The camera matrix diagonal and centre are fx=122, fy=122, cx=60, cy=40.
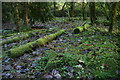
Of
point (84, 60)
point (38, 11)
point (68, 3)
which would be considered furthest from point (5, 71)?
point (68, 3)

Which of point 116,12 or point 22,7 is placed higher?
point 22,7

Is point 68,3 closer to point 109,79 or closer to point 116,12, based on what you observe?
point 116,12

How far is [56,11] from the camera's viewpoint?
85.0ft

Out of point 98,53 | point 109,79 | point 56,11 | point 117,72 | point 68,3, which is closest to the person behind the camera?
point 109,79

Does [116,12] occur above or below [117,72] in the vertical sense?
above

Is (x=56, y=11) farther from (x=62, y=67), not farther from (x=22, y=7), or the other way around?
(x=62, y=67)

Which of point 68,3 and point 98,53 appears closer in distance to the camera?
point 98,53

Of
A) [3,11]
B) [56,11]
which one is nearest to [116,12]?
[3,11]

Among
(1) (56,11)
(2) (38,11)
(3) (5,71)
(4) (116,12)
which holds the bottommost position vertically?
(3) (5,71)

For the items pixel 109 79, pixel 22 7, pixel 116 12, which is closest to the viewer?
pixel 109 79

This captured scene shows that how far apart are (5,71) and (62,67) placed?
1487 millimetres

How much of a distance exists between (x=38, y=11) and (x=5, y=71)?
8.92 meters

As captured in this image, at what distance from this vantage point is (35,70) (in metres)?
3.07

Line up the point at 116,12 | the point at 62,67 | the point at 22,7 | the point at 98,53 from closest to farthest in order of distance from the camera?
the point at 62,67 < the point at 98,53 < the point at 116,12 < the point at 22,7
